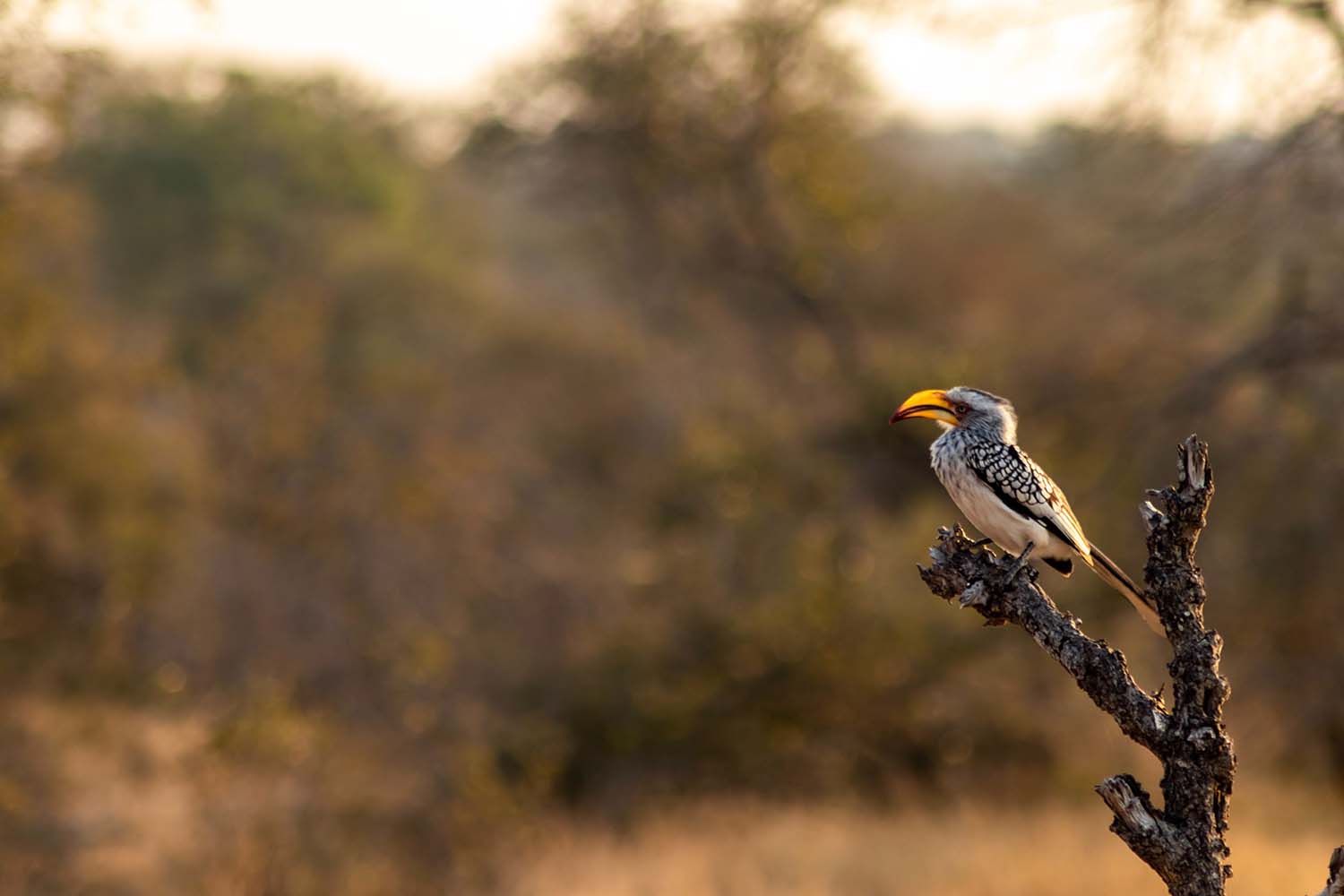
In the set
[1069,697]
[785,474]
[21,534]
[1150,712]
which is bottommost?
[1150,712]

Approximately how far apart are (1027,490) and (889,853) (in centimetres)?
722

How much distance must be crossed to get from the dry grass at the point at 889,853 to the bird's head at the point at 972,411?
17.5 feet

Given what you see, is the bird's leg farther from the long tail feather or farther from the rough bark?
the rough bark

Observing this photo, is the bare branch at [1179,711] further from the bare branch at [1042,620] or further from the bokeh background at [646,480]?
the bokeh background at [646,480]

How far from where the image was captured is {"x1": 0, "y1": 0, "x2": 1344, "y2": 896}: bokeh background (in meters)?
11.4

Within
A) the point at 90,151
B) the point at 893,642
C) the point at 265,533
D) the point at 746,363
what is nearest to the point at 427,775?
the point at 893,642

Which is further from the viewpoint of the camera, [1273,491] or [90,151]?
[90,151]

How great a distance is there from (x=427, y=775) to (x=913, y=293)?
13954mm

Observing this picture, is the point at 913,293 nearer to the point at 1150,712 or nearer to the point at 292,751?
the point at 292,751

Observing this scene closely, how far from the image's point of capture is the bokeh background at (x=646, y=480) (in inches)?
450

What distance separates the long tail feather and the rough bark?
0.95ft

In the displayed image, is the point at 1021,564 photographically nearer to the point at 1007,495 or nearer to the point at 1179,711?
the point at 1007,495

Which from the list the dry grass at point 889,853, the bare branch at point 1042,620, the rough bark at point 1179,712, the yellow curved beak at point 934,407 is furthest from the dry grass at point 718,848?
the rough bark at point 1179,712

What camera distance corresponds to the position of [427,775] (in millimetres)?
13969
